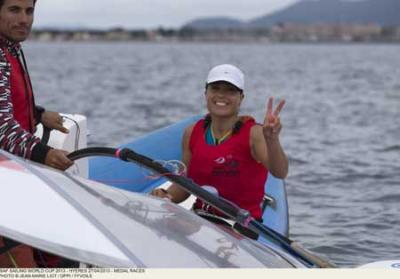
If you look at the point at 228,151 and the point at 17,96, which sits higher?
the point at 17,96

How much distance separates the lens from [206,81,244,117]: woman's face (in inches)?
171

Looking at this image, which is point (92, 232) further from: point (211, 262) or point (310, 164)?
point (310, 164)

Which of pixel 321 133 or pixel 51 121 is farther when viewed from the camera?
pixel 321 133

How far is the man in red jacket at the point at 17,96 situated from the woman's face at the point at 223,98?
2.99ft

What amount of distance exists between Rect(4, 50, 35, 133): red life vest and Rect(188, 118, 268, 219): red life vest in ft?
3.08

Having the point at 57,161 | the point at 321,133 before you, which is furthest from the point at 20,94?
the point at 321,133

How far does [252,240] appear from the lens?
3637 mm

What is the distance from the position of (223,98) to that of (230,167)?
0.38m

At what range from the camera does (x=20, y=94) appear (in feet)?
13.0

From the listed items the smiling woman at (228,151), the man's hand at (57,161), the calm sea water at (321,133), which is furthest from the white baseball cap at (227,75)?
the calm sea water at (321,133)

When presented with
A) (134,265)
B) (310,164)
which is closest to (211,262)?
(134,265)

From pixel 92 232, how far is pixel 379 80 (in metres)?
30.5

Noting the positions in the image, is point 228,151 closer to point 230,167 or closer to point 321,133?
point 230,167

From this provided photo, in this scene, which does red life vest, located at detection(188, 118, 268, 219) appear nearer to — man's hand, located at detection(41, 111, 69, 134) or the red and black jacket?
man's hand, located at detection(41, 111, 69, 134)
